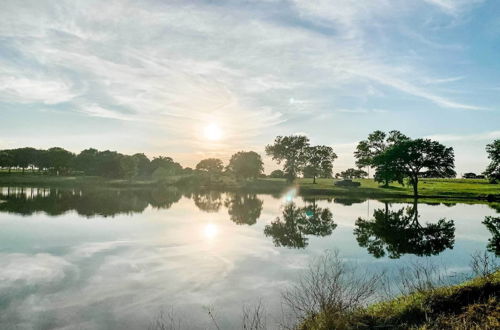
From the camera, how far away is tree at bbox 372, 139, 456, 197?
88.1 meters

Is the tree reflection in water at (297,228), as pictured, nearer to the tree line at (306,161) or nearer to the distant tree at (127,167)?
the tree line at (306,161)

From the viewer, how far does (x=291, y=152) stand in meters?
143

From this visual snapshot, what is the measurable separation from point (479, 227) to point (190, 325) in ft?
125

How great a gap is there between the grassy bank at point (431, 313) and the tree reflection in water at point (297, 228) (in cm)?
1420

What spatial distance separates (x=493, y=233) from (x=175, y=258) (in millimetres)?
30608

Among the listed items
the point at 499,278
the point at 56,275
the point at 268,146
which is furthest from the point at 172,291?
the point at 268,146

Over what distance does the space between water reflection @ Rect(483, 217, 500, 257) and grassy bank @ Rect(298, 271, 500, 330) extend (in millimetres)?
15325

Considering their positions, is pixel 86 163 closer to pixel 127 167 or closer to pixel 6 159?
pixel 127 167

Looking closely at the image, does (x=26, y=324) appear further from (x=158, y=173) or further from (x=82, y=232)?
(x=158, y=173)

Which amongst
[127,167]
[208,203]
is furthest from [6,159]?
[208,203]

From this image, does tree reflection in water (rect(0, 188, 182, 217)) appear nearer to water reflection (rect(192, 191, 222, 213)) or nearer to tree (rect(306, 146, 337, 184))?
water reflection (rect(192, 191, 222, 213))

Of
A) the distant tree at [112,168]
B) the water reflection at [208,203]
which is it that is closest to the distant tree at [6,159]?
the distant tree at [112,168]

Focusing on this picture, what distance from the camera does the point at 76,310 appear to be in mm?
13625

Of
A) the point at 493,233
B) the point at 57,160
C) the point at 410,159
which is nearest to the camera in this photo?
the point at 493,233
